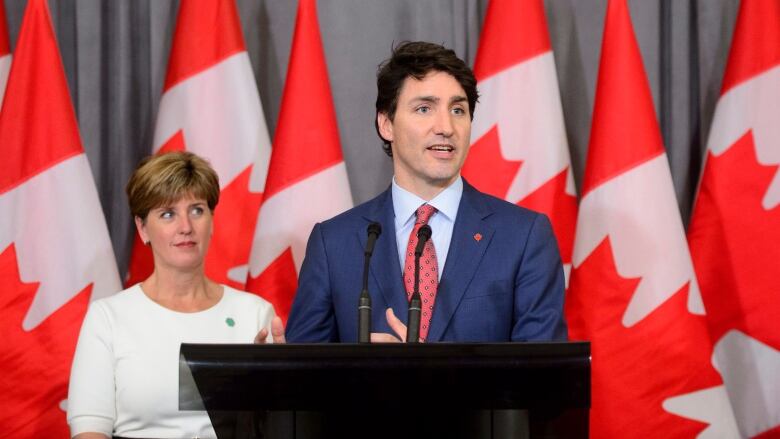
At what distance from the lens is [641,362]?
320 centimetres

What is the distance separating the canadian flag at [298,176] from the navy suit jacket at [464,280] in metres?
1.08

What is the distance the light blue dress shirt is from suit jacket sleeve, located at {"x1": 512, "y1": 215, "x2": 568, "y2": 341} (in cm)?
20

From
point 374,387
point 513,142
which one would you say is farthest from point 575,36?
point 374,387

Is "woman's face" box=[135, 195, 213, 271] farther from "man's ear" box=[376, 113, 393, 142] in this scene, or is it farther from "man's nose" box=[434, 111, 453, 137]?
"man's nose" box=[434, 111, 453, 137]

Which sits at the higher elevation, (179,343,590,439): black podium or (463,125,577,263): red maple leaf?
(463,125,577,263): red maple leaf

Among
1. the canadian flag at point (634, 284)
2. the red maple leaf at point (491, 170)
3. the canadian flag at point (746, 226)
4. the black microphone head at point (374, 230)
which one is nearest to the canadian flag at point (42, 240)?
the red maple leaf at point (491, 170)

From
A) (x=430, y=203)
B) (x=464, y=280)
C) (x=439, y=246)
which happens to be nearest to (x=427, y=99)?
(x=430, y=203)

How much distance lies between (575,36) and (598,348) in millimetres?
1378

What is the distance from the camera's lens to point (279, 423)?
1.44 meters

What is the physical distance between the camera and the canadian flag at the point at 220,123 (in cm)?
353

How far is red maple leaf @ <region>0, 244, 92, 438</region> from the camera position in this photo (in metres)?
3.26

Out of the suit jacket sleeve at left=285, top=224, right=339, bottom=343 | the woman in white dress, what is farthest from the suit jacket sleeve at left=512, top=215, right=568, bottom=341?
the woman in white dress

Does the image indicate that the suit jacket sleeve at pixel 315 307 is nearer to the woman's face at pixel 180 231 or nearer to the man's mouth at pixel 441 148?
the man's mouth at pixel 441 148

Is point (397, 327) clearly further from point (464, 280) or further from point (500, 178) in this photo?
point (500, 178)
